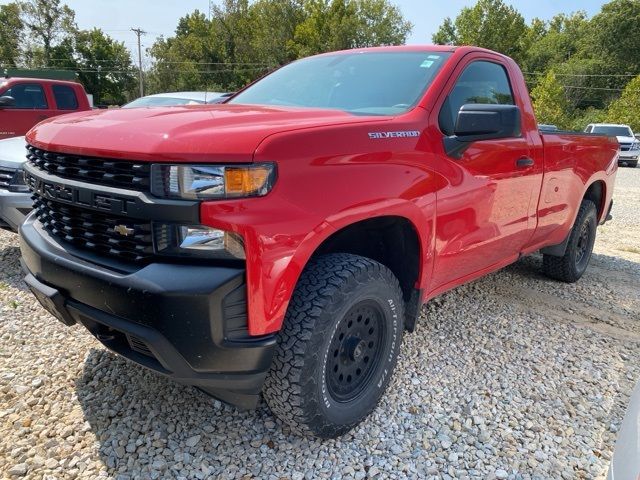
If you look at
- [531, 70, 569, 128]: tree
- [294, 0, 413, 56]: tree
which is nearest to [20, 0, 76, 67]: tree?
[294, 0, 413, 56]: tree

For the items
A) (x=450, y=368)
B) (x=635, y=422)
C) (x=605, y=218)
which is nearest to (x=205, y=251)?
(x=635, y=422)

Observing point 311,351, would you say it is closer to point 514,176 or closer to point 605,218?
point 514,176

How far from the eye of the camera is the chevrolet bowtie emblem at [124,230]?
189 centimetres

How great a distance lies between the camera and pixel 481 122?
2545mm

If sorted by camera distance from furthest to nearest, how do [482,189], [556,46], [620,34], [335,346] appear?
1. [556,46]
2. [620,34]
3. [482,189]
4. [335,346]

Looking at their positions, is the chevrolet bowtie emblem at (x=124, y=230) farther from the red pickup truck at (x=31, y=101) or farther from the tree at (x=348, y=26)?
the tree at (x=348, y=26)

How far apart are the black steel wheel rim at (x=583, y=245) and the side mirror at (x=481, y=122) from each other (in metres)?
2.68

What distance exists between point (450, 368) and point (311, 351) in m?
1.36

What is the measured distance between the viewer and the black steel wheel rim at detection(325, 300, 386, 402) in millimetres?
2309

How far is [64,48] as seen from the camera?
2062 inches

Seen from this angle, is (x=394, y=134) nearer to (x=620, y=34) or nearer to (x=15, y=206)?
(x=15, y=206)

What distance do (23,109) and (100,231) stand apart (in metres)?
8.64

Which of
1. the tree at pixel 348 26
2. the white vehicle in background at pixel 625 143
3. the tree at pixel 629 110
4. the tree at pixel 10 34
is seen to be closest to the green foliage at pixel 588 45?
the tree at pixel 348 26

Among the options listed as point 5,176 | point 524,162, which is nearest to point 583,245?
point 524,162
